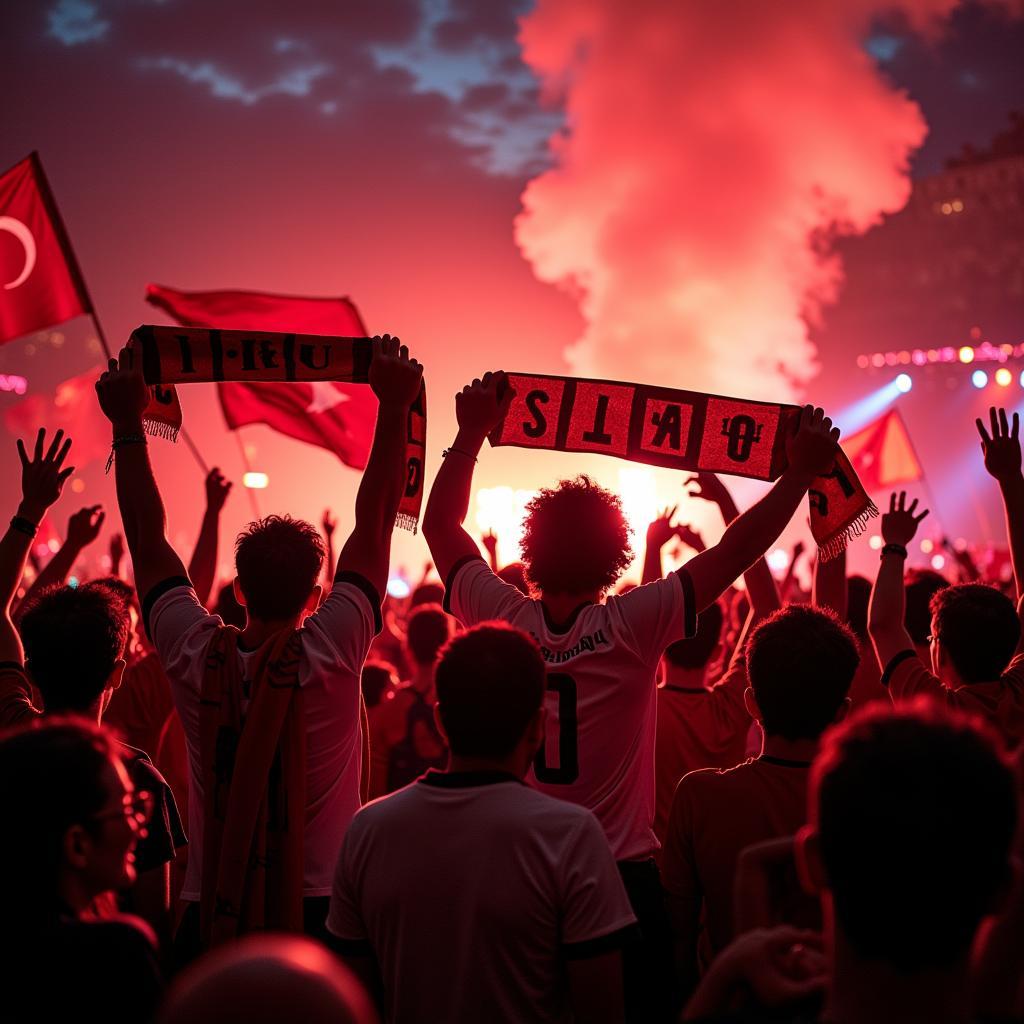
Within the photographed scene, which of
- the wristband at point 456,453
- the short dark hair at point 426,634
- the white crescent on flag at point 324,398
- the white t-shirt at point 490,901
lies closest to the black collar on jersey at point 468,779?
the white t-shirt at point 490,901

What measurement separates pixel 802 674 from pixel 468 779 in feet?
3.40

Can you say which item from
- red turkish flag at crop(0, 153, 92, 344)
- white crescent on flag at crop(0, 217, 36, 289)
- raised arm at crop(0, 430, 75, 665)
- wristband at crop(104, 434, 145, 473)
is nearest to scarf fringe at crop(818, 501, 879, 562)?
wristband at crop(104, 434, 145, 473)

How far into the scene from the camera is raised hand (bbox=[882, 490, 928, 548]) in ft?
13.6

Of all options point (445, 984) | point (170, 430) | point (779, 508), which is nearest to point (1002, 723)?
point (779, 508)

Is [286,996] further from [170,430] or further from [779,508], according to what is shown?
[170,430]

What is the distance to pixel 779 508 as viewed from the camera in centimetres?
332

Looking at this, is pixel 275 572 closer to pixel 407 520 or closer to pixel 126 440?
pixel 126 440

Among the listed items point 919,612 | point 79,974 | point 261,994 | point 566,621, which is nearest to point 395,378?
point 566,621

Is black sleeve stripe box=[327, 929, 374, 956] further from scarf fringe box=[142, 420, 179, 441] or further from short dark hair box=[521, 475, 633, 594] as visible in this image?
scarf fringe box=[142, 420, 179, 441]

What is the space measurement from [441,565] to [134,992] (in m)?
2.09

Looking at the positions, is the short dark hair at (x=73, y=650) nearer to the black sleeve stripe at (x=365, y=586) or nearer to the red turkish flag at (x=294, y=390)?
the black sleeve stripe at (x=365, y=586)

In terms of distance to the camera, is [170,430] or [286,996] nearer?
[286,996]

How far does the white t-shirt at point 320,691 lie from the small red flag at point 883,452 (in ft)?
32.7

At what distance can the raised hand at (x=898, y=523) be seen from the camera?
13.6 feet
